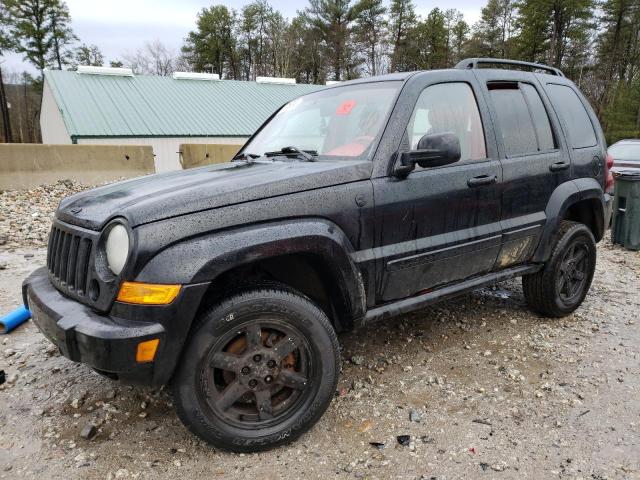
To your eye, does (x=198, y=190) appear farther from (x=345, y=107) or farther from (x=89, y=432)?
(x=89, y=432)

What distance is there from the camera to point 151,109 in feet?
78.2

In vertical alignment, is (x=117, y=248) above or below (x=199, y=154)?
below

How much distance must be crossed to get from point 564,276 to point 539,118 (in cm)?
138

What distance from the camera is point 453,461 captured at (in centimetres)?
238

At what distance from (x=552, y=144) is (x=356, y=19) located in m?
44.0

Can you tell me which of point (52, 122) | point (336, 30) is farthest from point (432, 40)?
point (52, 122)

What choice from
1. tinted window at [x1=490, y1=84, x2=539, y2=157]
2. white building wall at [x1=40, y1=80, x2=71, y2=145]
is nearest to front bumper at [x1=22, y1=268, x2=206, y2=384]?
tinted window at [x1=490, y1=84, x2=539, y2=157]

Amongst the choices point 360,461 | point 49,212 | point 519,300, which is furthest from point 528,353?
point 49,212

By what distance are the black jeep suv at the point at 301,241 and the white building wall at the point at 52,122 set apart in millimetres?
23373

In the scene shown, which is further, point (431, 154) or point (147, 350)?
point (431, 154)

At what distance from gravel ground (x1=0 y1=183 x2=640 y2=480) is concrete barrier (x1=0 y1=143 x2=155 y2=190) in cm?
660

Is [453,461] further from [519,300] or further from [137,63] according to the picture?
[137,63]

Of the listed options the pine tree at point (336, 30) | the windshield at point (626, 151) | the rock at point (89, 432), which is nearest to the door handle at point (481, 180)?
the rock at point (89, 432)

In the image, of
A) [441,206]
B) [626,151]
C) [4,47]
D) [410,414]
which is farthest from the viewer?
[4,47]
